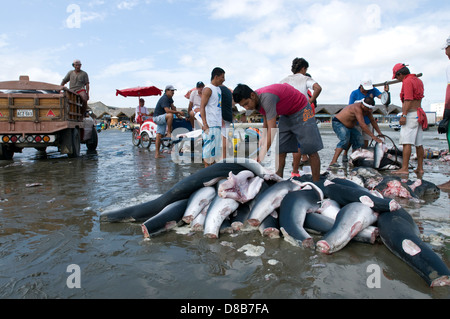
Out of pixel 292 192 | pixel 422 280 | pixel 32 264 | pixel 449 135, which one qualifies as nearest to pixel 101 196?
pixel 32 264

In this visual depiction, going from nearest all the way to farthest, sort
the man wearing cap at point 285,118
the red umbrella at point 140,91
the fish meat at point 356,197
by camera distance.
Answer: the fish meat at point 356,197, the man wearing cap at point 285,118, the red umbrella at point 140,91

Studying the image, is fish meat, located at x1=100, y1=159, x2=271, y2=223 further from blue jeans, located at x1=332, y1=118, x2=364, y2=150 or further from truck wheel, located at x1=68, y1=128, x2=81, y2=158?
truck wheel, located at x1=68, y1=128, x2=81, y2=158

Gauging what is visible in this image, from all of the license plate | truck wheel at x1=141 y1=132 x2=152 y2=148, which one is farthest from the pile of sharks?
truck wheel at x1=141 y1=132 x2=152 y2=148

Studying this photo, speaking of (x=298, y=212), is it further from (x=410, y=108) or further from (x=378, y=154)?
(x=378, y=154)

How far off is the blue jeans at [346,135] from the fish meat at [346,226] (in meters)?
5.25

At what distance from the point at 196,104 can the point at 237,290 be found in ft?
23.0

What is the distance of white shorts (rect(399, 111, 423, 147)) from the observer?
6.25 metres

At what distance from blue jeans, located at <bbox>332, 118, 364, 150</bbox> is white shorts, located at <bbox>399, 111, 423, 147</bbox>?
151 centimetres

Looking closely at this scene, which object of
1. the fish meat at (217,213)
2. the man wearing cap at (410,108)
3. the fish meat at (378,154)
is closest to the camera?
the fish meat at (217,213)

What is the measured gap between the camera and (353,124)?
25.2 feet

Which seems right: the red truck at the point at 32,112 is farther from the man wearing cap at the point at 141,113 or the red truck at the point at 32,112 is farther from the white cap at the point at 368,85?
the white cap at the point at 368,85

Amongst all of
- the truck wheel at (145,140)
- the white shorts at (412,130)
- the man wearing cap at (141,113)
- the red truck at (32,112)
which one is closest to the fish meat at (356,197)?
the white shorts at (412,130)

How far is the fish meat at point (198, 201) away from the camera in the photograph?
3.26 meters
